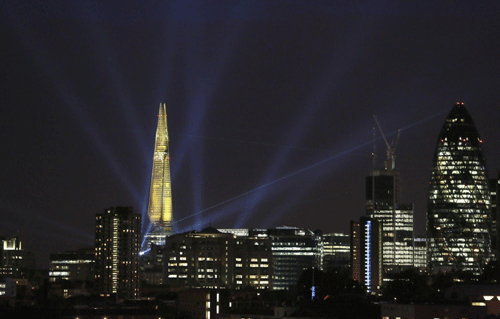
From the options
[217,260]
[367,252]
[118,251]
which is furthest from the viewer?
[217,260]

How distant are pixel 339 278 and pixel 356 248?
32535mm

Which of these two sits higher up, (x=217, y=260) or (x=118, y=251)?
(x=118, y=251)

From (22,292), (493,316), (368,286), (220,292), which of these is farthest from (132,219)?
(493,316)

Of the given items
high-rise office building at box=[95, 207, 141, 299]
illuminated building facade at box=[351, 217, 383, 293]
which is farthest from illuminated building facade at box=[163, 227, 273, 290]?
high-rise office building at box=[95, 207, 141, 299]

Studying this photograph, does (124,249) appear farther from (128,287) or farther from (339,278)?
(339,278)

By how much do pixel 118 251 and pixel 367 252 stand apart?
144ft

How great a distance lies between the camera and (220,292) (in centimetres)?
12144

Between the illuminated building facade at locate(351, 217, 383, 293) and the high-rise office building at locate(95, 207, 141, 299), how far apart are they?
38.2 meters

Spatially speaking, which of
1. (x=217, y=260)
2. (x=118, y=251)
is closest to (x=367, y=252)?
(x=217, y=260)

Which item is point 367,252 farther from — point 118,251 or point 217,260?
point 118,251

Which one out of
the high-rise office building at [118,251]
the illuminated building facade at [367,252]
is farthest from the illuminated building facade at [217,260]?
the high-rise office building at [118,251]

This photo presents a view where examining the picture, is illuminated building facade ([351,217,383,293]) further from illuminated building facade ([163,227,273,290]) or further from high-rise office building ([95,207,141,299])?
high-rise office building ([95,207,141,299])

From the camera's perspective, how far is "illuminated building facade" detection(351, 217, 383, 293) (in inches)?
7411

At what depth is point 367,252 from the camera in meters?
190
